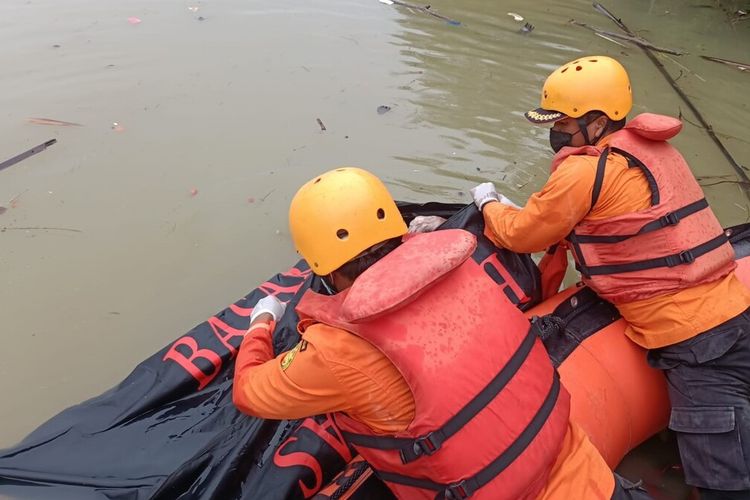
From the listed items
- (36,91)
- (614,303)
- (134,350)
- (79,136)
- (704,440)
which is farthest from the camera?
(36,91)

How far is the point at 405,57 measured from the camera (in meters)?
5.93

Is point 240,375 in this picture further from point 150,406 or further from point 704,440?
point 704,440

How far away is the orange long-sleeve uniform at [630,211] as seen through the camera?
2.32 m

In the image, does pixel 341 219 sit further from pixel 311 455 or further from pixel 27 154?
pixel 27 154

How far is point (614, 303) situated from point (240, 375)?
5.14 feet

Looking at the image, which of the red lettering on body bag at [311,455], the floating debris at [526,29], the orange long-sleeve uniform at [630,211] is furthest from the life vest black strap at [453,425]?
the floating debris at [526,29]

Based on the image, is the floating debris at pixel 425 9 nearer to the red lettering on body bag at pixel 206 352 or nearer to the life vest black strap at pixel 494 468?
the red lettering on body bag at pixel 206 352

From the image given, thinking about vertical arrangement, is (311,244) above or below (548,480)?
above

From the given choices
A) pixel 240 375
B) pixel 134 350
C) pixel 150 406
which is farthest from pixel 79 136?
pixel 240 375

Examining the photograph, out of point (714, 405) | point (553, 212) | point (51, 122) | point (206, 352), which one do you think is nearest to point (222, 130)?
point (51, 122)

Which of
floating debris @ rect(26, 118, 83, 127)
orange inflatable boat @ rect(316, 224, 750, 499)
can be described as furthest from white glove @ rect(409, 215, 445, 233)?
floating debris @ rect(26, 118, 83, 127)

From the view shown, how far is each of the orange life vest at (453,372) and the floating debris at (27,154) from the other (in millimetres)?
3358

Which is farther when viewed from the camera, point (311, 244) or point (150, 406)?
point (150, 406)

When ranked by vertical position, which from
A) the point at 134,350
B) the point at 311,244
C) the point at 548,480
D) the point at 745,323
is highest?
the point at 311,244
